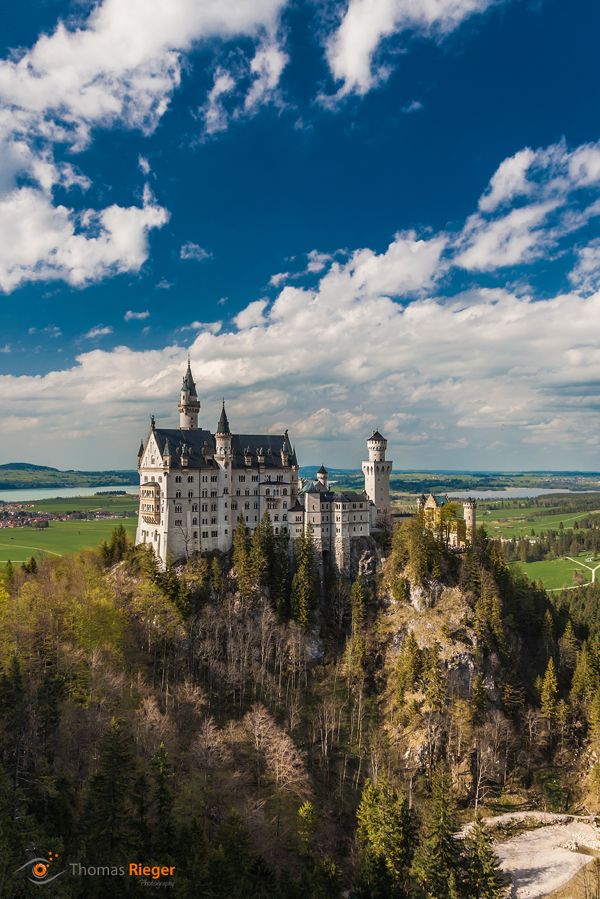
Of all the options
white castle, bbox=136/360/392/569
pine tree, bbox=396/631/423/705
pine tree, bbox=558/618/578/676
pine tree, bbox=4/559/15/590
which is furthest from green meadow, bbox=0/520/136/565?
pine tree, bbox=558/618/578/676

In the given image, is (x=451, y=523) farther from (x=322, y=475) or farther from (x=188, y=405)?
(x=188, y=405)

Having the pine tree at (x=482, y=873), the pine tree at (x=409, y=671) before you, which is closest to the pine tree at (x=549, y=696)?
the pine tree at (x=409, y=671)

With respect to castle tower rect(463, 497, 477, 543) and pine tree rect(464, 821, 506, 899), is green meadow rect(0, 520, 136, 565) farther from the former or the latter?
pine tree rect(464, 821, 506, 899)

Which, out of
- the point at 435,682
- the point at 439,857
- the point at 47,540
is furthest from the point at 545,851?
the point at 47,540

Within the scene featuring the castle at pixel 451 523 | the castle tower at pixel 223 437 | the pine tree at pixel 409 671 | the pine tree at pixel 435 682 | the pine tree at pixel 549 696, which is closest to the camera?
the pine tree at pixel 435 682

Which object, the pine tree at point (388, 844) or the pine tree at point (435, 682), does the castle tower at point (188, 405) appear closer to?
the pine tree at point (435, 682)

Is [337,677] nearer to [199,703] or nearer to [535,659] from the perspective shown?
[199,703]
